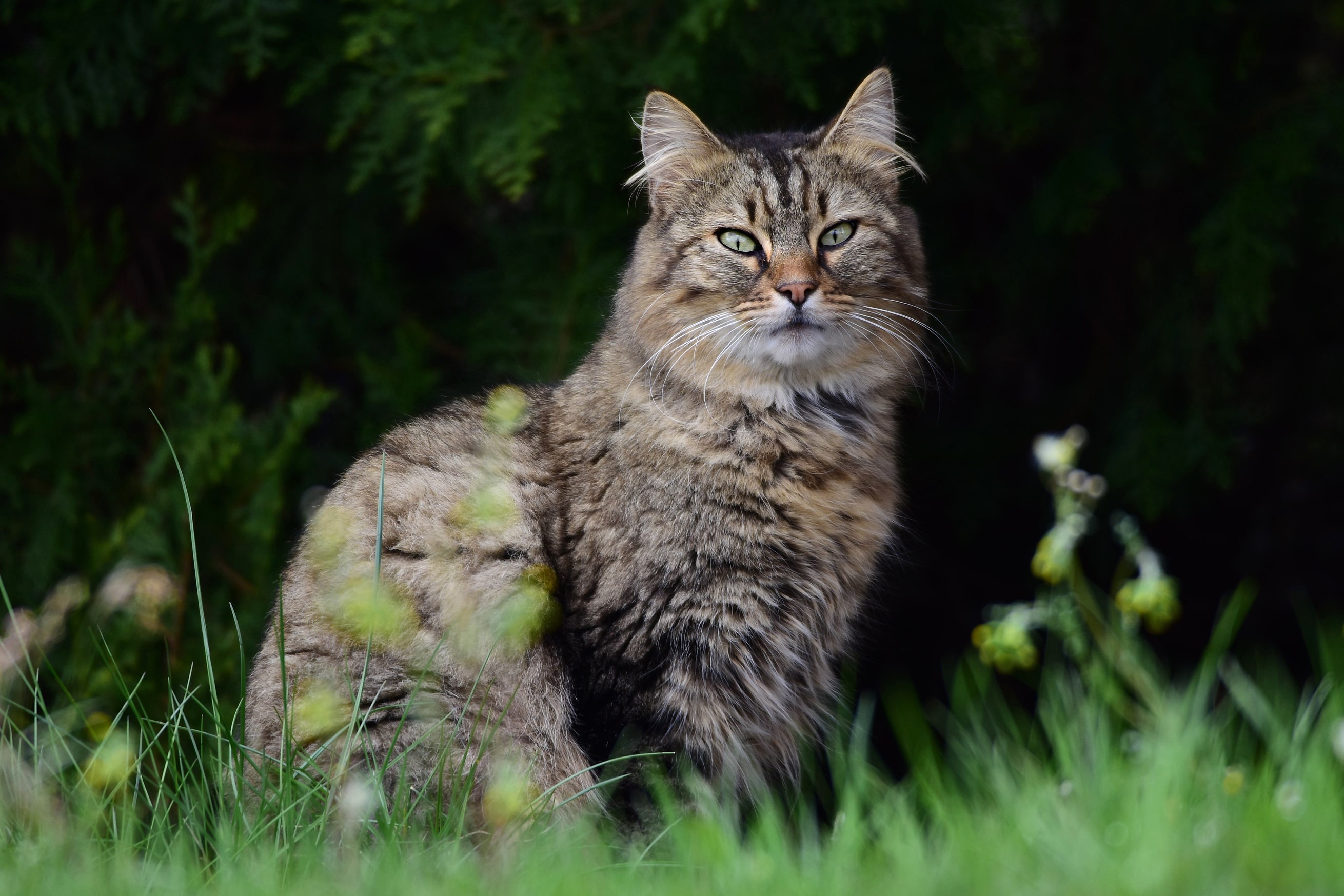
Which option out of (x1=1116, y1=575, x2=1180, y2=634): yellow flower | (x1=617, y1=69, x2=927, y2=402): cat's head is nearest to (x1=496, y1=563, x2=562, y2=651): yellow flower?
(x1=617, y1=69, x2=927, y2=402): cat's head

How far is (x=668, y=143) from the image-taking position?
3.14 meters

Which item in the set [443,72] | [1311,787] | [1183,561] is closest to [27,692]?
[443,72]

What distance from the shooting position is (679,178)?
3.16m

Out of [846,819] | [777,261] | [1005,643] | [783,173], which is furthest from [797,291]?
[846,819]

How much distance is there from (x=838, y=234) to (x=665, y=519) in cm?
84

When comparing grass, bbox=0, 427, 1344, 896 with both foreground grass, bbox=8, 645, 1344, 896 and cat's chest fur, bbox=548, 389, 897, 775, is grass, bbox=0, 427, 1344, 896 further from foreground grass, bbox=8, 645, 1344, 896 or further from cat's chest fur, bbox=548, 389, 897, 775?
cat's chest fur, bbox=548, 389, 897, 775

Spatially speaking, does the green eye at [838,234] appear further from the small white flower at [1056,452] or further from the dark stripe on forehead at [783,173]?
the small white flower at [1056,452]

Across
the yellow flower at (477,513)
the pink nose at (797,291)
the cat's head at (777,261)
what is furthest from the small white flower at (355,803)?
the pink nose at (797,291)

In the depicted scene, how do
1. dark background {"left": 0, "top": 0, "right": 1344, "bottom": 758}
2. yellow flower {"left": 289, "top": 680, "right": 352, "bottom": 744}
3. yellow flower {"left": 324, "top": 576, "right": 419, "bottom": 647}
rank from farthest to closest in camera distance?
1. dark background {"left": 0, "top": 0, "right": 1344, "bottom": 758}
2. yellow flower {"left": 289, "top": 680, "right": 352, "bottom": 744}
3. yellow flower {"left": 324, "top": 576, "right": 419, "bottom": 647}

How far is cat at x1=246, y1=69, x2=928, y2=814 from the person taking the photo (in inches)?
102

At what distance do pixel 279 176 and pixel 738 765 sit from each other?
9.11ft

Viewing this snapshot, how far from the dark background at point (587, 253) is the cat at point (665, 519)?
1.42 feet

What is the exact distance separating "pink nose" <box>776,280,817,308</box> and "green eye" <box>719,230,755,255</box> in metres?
0.22

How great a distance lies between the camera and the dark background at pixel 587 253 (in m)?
3.61
